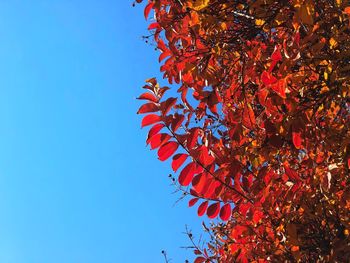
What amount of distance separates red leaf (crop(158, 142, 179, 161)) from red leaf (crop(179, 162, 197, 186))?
145mm

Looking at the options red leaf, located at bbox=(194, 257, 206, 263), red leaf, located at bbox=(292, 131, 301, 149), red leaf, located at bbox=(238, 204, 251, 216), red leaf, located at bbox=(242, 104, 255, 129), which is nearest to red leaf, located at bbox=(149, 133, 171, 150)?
red leaf, located at bbox=(242, 104, 255, 129)

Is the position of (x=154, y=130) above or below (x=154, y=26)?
below

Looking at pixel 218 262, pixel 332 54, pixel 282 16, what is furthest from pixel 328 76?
pixel 218 262

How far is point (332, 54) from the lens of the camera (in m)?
3.16

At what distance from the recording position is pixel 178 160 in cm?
271

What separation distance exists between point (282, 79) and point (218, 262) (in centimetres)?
519

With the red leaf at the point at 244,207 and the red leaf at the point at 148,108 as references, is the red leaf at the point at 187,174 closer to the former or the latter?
the red leaf at the point at 148,108

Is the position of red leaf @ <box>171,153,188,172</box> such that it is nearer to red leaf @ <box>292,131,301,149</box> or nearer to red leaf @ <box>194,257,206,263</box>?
red leaf @ <box>292,131,301,149</box>

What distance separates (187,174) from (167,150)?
21cm

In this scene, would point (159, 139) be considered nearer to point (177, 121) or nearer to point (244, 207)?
point (177, 121)

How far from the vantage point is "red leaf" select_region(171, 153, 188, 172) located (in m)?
2.69

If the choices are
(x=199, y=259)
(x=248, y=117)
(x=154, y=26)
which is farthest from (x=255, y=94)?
(x=199, y=259)

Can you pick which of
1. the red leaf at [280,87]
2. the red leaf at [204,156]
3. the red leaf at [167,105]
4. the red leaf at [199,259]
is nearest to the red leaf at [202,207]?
the red leaf at [204,156]

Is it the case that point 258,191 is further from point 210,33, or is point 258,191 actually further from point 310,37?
point 210,33
